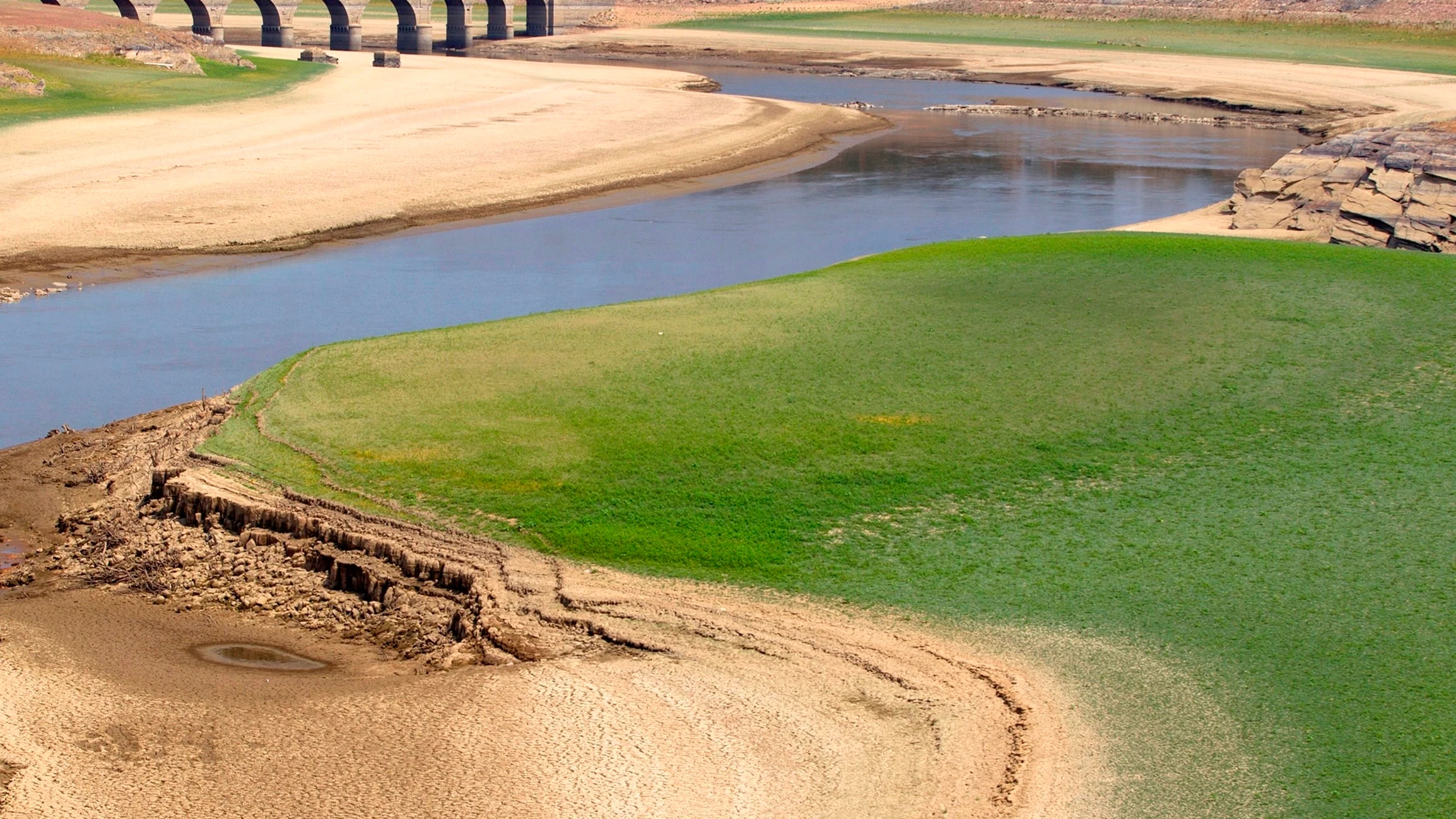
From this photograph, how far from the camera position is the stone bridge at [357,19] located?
66.2 metres

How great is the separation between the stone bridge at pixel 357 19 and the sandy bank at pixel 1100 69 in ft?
8.36

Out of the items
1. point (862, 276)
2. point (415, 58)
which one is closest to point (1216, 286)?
point (862, 276)

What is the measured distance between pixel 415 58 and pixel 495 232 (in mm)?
40299

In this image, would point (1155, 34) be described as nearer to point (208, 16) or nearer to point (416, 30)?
point (416, 30)

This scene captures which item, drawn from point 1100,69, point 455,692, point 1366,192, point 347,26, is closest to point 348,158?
point 1366,192

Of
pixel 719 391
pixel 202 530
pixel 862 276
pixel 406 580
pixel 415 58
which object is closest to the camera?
pixel 406 580

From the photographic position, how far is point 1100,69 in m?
65.4

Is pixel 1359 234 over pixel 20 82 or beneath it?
beneath

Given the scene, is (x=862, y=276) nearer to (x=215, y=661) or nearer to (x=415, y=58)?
(x=215, y=661)

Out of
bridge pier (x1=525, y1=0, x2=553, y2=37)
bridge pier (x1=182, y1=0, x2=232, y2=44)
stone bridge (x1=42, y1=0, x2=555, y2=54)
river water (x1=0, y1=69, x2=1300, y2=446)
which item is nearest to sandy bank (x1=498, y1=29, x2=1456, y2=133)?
stone bridge (x1=42, y1=0, x2=555, y2=54)

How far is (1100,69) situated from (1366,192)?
44010 millimetres

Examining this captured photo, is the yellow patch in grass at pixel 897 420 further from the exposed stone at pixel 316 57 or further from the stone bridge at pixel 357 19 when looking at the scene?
the stone bridge at pixel 357 19

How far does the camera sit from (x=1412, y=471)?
11156 millimetres

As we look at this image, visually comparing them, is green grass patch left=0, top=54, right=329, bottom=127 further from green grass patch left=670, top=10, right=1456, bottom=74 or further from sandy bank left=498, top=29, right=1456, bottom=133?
green grass patch left=670, top=10, right=1456, bottom=74
